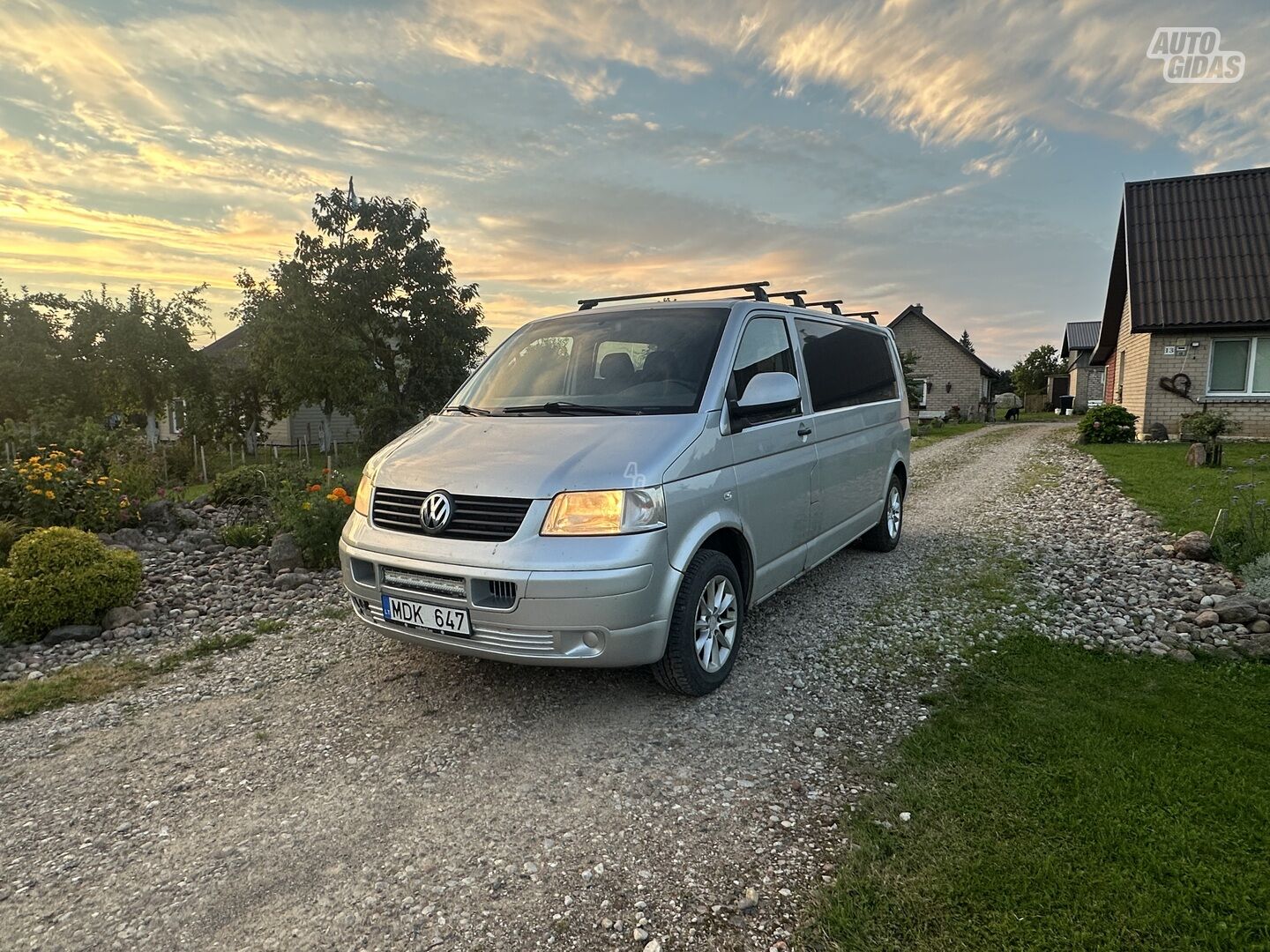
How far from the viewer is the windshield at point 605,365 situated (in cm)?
398

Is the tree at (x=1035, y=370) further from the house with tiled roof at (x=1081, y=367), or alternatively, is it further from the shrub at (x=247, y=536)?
the shrub at (x=247, y=536)

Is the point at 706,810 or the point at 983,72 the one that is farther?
the point at 983,72

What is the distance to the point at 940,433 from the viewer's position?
86.2 feet

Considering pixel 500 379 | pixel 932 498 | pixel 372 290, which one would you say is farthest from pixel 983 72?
pixel 372 290

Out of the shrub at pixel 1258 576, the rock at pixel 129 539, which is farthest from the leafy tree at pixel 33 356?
the shrub at pixel 1258 576

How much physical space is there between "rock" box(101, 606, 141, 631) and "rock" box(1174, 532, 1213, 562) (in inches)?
346

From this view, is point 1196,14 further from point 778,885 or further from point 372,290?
point 372,290

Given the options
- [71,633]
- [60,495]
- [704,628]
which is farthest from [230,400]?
[704,628]

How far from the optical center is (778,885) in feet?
7.96

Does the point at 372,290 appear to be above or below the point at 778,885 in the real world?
above

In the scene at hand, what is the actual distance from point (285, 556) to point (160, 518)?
8.96ft

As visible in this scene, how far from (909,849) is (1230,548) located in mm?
5396

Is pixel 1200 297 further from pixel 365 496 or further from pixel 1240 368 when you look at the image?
pixel 365 496

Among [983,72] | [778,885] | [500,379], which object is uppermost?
[983,72]
